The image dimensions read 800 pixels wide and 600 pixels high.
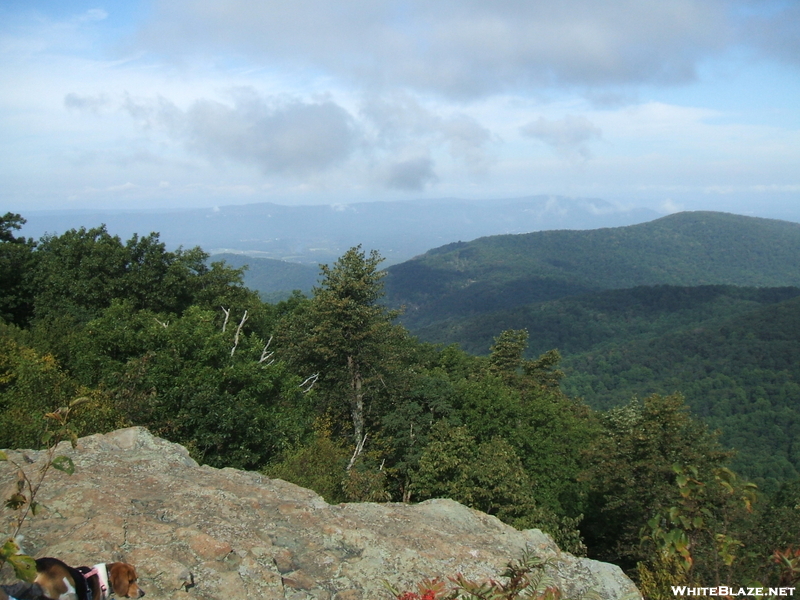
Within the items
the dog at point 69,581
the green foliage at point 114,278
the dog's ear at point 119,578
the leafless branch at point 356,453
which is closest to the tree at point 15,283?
the green foliage at point 114,278

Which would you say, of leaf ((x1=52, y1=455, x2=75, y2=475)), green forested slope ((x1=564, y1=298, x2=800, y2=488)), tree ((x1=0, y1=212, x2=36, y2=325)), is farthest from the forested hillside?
green forested slope ((x1=564, y1=298, x2=800, y2=488))

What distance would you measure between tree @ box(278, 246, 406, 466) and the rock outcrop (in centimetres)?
1036

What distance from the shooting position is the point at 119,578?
14.2ft

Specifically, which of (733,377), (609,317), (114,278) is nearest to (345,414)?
(114,278)

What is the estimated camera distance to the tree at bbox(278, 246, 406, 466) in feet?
62.0

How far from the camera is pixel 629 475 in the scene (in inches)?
647

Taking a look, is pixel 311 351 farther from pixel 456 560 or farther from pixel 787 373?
pixel 787 373

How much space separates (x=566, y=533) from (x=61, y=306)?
23.4m

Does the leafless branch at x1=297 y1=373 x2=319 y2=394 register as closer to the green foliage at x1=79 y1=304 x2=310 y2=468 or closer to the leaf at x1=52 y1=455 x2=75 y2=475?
the green foliage at x1=79 y1=304 x2=310 y2=468

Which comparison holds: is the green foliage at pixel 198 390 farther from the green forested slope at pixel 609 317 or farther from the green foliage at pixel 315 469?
the green forested slope at pixel 609 317

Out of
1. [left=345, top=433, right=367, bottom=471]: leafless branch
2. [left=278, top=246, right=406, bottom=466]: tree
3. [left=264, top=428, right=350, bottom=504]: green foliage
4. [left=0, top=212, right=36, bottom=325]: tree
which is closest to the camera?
[left=264, top=428, right=350, bottom=504]: green foliage

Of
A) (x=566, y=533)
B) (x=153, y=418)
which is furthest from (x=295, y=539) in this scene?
(x=566, y=533)

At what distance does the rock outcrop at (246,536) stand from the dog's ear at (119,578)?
622mm

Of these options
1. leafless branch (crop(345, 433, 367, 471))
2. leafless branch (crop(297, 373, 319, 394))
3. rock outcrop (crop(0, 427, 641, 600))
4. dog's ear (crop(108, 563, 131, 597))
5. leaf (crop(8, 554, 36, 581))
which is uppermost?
leaf (crop(8, 554, 36, 581))
